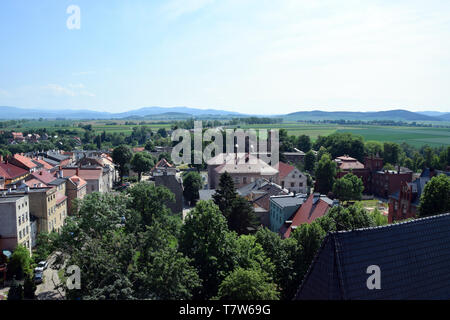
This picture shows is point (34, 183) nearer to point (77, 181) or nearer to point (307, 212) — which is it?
point (77, 181)

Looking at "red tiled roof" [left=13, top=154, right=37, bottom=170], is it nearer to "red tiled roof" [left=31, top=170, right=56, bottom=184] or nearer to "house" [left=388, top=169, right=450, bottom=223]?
"red tiled roof" [left=31, top=170, right=56, bottom=184]

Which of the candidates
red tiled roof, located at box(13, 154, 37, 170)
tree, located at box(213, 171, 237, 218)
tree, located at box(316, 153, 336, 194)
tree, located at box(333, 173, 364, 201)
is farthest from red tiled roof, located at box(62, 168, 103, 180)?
tree, located at box(316, 153, 336, 194)

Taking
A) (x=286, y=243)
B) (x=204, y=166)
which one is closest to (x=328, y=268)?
(x=286, y=243)

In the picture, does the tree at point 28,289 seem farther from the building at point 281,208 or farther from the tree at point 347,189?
the tree at point 347,189

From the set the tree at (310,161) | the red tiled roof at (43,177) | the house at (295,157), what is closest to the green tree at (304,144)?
the house at (295,157)

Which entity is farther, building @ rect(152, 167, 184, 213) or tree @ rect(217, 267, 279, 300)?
building @ rect(152, 167, 184, 213)
